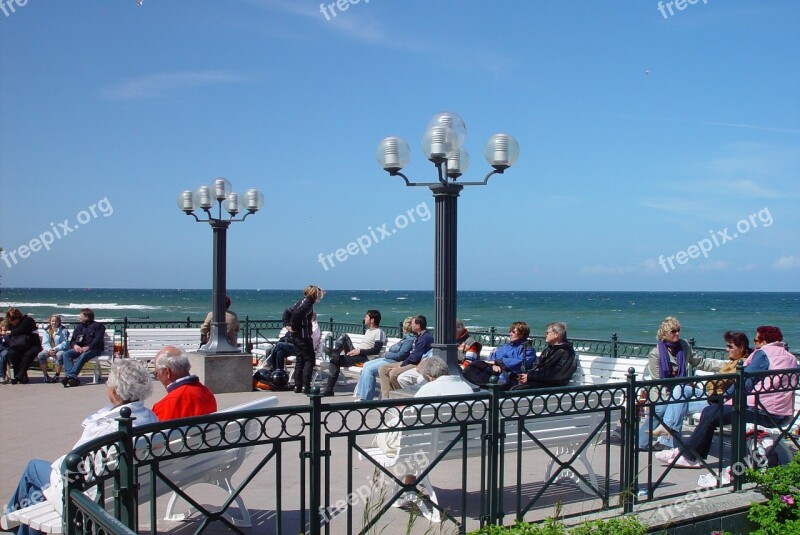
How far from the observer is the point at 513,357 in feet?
28.6

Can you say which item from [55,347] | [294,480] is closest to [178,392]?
[294,480]

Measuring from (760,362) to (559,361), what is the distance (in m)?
1.80

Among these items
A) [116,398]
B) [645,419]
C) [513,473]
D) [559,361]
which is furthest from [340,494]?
[645,419]

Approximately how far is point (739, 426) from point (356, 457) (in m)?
3.26

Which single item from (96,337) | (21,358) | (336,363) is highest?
(96,337)

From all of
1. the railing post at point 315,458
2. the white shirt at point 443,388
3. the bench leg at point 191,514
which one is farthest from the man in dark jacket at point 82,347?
Result: the railing post at point 315,458

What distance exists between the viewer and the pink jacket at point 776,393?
19.9ft

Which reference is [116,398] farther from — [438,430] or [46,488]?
[438,430]

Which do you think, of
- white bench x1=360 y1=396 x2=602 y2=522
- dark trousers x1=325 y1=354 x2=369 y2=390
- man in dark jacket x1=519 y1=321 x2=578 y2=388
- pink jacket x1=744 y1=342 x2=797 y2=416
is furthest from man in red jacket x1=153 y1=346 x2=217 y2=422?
dark trousers x1=325 y1=354 x2=369 y2=390

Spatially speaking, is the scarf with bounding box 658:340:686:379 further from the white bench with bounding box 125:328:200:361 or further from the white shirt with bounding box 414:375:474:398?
the white bench with bounding box 125:328:200:361

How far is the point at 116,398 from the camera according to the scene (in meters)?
4.53

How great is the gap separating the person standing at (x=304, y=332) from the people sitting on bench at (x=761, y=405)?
5374 mm

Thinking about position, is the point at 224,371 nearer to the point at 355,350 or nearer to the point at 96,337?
the point at 355,350

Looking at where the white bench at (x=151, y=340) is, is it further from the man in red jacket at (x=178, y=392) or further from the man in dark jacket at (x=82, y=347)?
the man in red jacket at (x=178, y=392)
